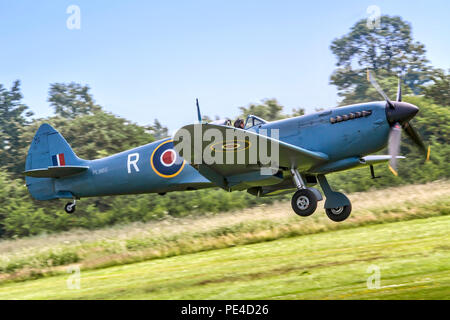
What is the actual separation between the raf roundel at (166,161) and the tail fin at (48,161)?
1.92m

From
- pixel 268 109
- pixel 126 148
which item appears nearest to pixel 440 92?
pixel 268 109

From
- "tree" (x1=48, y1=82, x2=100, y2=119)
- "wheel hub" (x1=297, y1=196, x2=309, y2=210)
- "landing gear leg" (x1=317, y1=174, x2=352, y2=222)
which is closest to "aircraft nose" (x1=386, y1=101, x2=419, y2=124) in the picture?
"landing gear leg" (x1=317, y1=174, x2=352, y2=222)

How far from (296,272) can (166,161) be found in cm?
363

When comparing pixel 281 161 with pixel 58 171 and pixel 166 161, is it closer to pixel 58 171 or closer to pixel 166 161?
pixel 166 161

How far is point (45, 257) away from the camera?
13.5 metres

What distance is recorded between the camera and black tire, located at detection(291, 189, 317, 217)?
31.8 feet

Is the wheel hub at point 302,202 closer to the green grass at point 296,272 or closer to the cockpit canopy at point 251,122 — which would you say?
the green grass at point 296,272

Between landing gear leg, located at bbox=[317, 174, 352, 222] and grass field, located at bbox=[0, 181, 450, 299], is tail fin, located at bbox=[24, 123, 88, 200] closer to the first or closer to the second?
grass field, located at bbox=[0, 181, 450, 299]

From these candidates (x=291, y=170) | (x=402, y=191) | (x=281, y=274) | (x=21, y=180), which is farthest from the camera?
(x=21, y=180)

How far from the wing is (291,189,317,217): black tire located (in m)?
0.56
